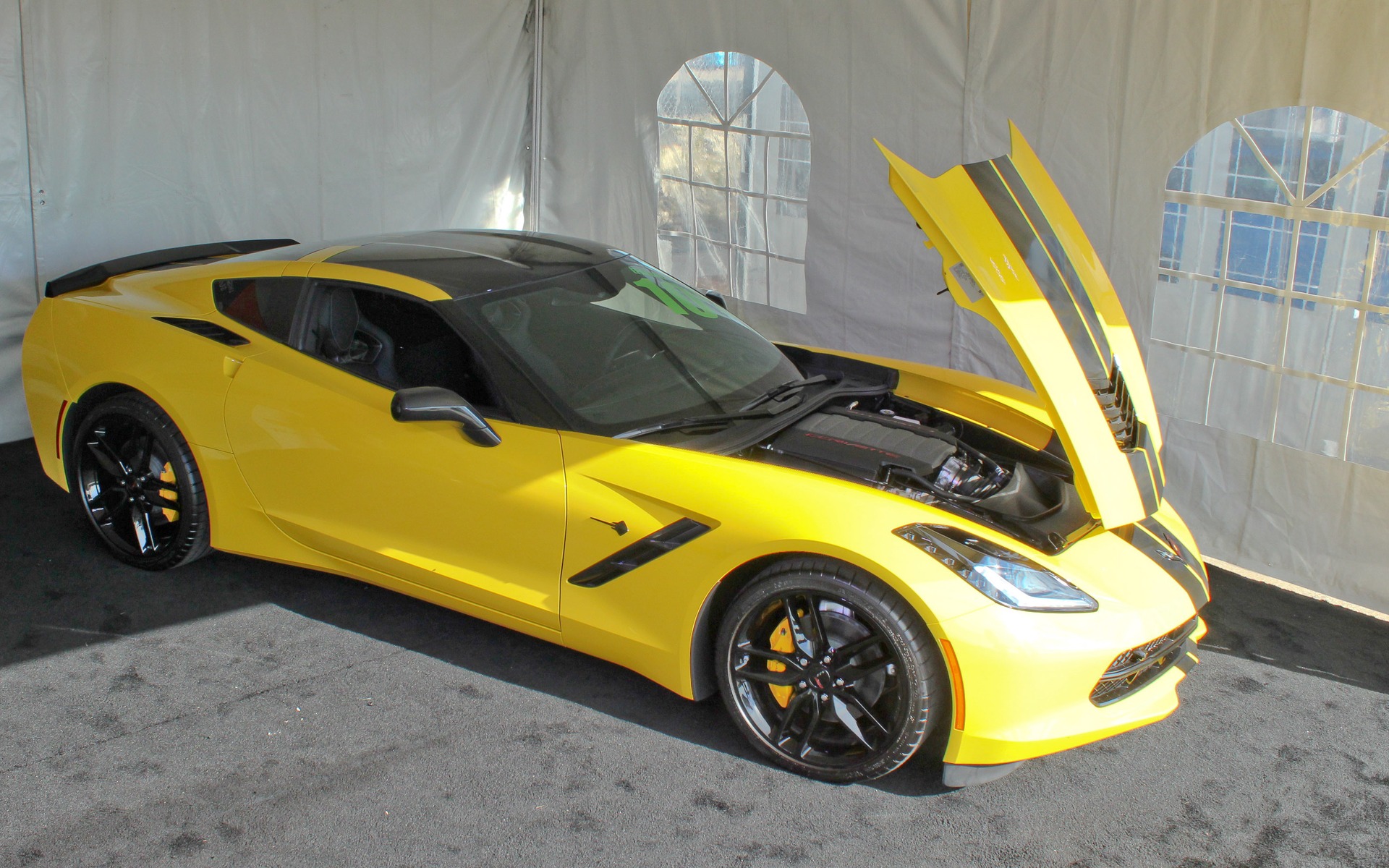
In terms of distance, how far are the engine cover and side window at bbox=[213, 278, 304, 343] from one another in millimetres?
1727

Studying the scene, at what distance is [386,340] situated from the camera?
3734 millimetres

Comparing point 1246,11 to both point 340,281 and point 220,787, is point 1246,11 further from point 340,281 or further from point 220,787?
point 220,787

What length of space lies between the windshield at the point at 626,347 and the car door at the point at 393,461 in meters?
0.19

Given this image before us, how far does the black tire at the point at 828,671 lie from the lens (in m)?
2.82

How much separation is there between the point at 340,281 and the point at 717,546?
168 centimetres

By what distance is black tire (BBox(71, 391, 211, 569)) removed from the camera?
12.8ft

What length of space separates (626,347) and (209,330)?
146cm

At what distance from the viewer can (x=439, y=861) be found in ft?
8.84

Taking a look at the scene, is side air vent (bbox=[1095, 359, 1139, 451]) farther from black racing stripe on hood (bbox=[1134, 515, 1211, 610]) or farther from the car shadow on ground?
the car shadow on ground

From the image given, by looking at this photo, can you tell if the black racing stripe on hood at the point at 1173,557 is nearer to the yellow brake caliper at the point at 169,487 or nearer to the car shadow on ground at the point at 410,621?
the car shadow on ground at the point at 410,621

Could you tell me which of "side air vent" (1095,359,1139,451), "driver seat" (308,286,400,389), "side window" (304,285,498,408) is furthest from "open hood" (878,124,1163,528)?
"driver seat" (308,286,400,389)

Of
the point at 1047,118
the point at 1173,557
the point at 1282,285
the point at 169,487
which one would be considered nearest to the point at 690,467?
the point at 1173,557

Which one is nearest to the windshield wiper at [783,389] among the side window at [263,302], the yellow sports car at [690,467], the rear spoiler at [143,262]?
the yellow sports car at [690,467]

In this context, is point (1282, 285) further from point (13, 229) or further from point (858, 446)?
point (13, 229)
